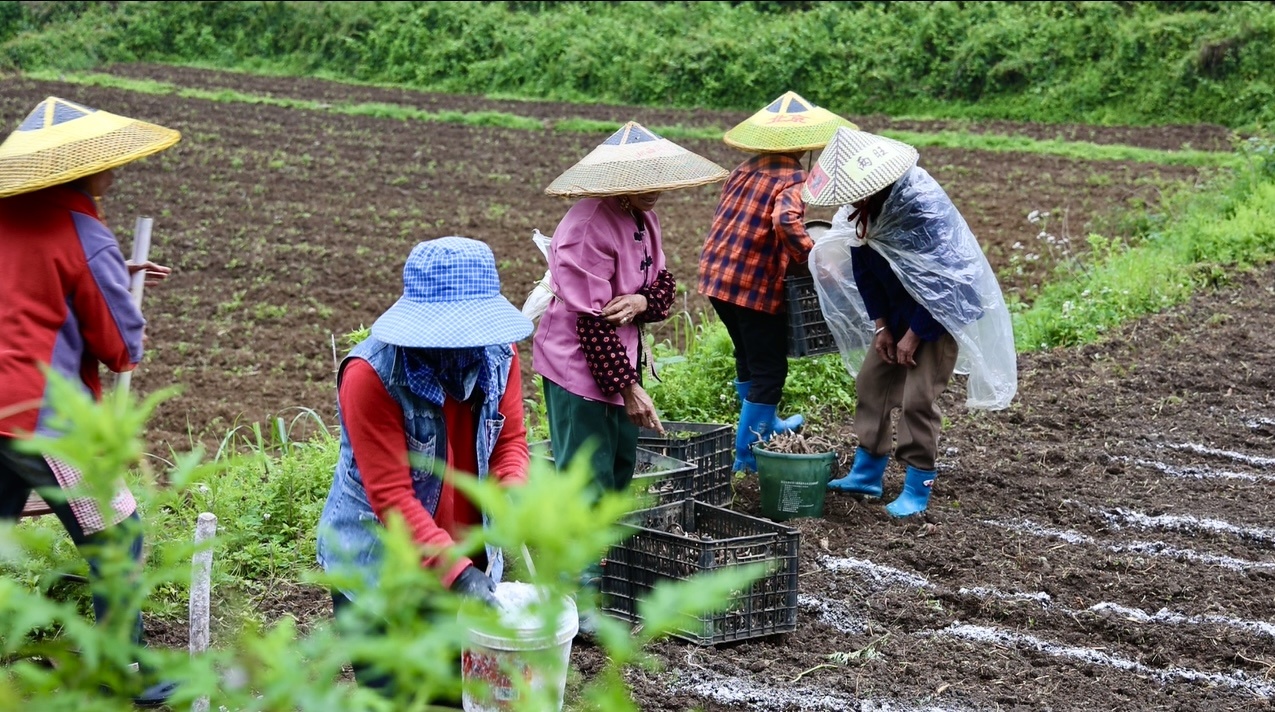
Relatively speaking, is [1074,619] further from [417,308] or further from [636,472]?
[417,308]

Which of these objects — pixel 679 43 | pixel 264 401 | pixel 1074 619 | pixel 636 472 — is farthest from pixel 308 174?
pixel 1074 619

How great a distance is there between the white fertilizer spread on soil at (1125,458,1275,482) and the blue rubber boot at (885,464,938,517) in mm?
1329

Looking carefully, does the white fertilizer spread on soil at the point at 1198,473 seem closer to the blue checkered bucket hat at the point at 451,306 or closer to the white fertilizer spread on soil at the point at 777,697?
the white fertilizer spread on soil at the point at 777,697

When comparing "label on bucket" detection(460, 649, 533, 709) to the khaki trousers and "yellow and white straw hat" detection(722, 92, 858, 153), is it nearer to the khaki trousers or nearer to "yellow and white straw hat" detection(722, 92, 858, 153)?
the khaki trousers

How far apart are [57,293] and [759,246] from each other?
3112 mm

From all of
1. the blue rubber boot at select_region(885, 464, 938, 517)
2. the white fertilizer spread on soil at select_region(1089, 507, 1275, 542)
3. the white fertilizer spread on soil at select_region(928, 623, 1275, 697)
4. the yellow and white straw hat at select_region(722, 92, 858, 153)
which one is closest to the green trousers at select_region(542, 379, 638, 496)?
the white fertilizer spread on soil at select_region(928, 623, 1275, 697)

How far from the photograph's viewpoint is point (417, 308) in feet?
9.87

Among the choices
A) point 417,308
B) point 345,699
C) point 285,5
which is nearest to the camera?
point 345,699

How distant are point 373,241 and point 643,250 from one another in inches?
347

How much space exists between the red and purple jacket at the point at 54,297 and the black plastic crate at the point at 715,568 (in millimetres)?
1706

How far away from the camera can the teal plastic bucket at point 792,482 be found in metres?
5.34

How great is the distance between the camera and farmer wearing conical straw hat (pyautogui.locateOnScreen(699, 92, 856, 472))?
5.70 metres

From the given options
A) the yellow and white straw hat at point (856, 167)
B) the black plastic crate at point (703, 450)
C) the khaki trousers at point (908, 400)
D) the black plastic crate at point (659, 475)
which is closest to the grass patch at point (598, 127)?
the khaki trousers at point (908, 400)

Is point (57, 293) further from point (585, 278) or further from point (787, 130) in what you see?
point (787, 130)
